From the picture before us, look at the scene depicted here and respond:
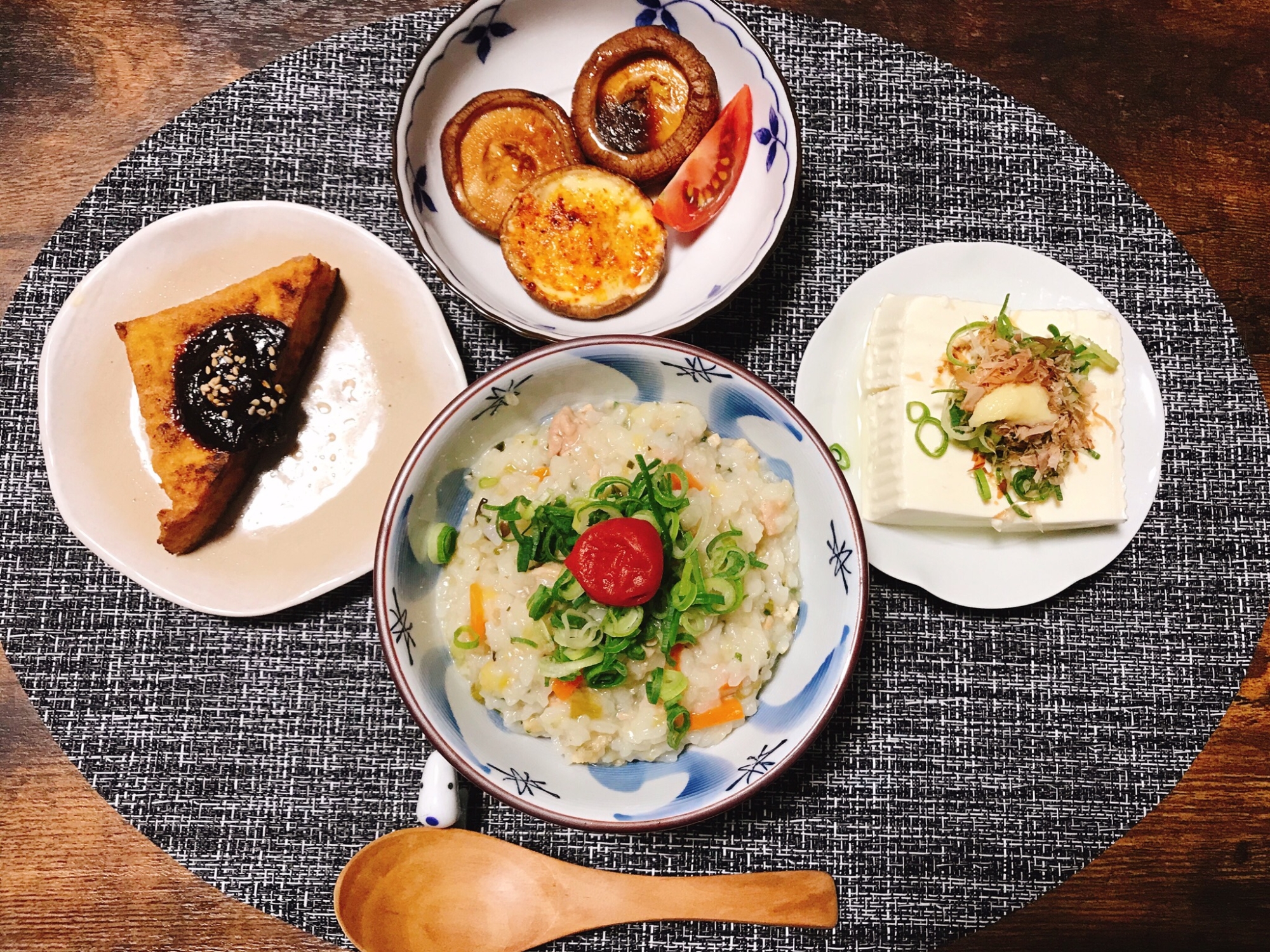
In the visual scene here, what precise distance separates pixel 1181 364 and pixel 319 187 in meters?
2.93

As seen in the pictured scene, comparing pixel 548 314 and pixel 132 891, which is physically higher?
pixel 548 314

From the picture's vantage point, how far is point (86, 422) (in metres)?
2.67

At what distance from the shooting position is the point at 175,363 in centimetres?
260

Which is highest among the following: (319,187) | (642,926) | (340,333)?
(319,187)

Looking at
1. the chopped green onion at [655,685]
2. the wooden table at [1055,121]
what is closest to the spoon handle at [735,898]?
the wooden table at [1055,121]

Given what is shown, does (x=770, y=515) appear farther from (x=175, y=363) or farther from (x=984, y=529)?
(x=175, y=363)

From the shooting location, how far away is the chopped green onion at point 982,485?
2.60m

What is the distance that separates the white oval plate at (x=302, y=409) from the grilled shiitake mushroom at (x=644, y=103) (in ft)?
2.40

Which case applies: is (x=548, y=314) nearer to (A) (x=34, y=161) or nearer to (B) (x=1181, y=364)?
(A) (x=34, y=161)

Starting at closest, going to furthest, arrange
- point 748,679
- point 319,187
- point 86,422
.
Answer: point 748,679 < point 86,422 < point 319,187

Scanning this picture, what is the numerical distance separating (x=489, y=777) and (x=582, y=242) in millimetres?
1554

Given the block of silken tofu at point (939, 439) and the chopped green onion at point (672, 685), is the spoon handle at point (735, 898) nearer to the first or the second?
the chopped green onion at point (672, 685)

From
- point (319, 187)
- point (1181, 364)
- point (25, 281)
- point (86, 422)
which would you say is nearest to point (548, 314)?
point (319, 187)

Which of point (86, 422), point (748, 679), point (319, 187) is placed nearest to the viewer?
point (748, 679)
